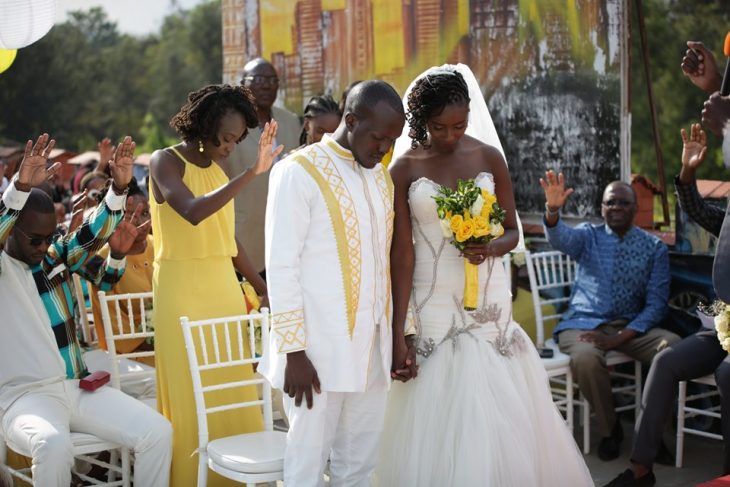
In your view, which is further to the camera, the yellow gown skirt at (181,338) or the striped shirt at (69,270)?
the yellow gown skirt at (181,338)

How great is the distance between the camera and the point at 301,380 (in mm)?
4062

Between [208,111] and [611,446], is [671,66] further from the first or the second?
[208,111]

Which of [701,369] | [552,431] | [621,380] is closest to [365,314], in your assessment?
[552,431]

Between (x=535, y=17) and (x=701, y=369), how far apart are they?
3.12 meters

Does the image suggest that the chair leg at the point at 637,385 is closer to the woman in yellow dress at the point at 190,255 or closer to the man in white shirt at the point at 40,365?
the woman in yellow dress at the point at 190,255

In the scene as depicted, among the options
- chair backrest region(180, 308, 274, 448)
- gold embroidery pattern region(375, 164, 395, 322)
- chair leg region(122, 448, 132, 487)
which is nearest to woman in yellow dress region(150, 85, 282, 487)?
chair backrest region(180, 308, 274, 448)

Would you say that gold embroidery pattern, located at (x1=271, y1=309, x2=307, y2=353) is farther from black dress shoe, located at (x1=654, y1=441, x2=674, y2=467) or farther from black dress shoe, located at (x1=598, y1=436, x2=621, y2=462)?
black dress shoe, located at (x1=654, y1=441, x2=674, y2=467)

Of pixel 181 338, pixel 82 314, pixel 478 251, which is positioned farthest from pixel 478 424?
pixel 82 314

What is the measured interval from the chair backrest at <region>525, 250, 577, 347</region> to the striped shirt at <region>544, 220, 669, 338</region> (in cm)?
20

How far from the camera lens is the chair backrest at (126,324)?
5445 millimetres

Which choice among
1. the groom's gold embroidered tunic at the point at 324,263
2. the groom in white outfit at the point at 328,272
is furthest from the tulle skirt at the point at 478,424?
the groom's gold embroidered tunic at the point at 324,263

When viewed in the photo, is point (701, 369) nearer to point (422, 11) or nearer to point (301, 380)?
point (301, 380)

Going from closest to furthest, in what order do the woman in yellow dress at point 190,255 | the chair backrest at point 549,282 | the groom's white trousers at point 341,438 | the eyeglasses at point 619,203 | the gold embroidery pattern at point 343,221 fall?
the gold embroidery pattern at point 343,221, the groom's white trousers at point 341,438, the woman in yellow dress at point 190,255, the eyeglasses at point 619,203, the chair backrest at point 549,282

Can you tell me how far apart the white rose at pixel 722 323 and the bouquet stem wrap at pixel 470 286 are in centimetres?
173
